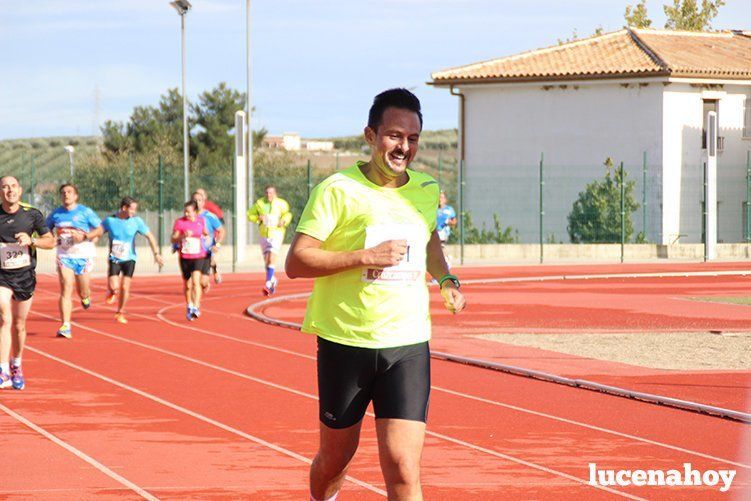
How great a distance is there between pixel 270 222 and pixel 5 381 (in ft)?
37.3

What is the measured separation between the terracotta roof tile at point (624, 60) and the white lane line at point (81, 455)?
3578cm

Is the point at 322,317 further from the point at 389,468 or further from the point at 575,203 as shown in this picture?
the point at 575,203

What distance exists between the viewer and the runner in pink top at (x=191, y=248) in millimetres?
18734

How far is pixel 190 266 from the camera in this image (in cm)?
1866

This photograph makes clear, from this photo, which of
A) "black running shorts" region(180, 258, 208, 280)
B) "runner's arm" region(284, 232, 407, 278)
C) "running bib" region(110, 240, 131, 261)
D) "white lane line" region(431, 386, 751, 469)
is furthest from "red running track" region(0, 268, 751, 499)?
"running bib" region(110, 240, 131, 261)

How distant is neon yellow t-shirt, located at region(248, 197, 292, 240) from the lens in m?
23.2

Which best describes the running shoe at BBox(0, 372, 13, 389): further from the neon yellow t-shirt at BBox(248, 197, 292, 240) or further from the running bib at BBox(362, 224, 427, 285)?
the neon yellow t-shirt at BBox(248, 197, 292, 240)

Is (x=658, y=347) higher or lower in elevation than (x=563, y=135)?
lower

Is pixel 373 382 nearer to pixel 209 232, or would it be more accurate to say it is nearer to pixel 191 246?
pixel 191 246

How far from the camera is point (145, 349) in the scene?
50.5ft

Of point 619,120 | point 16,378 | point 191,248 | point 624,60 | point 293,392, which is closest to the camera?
point 293,392

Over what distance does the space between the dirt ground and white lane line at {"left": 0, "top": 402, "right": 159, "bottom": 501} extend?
647 cm

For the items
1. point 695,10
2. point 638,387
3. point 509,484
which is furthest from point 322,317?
point 695,10

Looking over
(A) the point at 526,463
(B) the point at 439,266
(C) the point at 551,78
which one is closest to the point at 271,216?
(A) the point at 526,463
